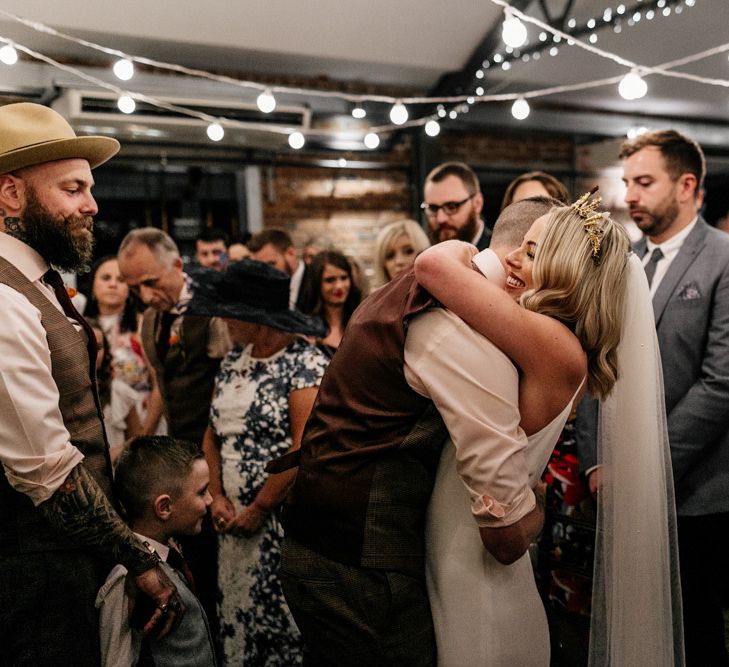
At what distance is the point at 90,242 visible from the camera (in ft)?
6.29

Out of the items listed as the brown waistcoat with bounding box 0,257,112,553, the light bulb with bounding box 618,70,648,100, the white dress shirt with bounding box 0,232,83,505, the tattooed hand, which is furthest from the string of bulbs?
the tattooed hand

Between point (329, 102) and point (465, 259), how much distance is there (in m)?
5.35

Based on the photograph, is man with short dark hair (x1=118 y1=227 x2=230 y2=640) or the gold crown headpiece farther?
man with short dark hair (x1=118 y1=227 x2=230 y2=640)

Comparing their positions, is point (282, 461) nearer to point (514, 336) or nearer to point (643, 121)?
point (514, 336)

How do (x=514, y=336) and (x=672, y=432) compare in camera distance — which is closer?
(x=514, y=336)

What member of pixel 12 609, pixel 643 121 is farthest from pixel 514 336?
pixel 643 121

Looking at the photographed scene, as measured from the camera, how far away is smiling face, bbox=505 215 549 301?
1.63m

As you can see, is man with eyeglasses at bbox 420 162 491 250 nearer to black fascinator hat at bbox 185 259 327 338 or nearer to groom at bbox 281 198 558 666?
black fascinator hat at bbox 185 259 327 338

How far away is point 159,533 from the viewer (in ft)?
6.60

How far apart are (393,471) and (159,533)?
2.56 ft

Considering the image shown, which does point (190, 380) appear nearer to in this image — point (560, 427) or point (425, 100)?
point (560, 427)

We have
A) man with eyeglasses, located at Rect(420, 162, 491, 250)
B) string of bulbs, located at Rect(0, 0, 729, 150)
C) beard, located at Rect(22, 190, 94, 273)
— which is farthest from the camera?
man with eyeglasses, located at Rect(420, 162, 491, 250)

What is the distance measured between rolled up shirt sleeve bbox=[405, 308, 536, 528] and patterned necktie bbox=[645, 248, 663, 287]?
4.63 ft

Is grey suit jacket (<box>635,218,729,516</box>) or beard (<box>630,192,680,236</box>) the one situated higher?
beard (<box>630,192,680,236</box>)
